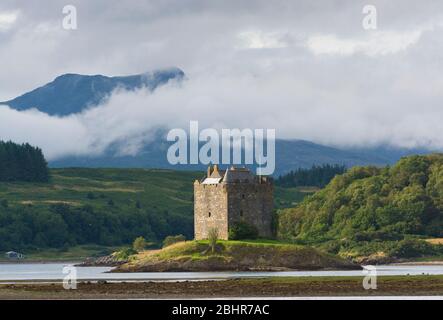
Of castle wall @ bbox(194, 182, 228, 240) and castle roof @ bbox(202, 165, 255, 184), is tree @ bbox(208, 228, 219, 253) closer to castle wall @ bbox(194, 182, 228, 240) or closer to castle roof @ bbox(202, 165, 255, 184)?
castle wall @ bbox(194, 182, 228, 240)

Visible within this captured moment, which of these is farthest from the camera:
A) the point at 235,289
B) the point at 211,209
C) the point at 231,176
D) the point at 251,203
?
the point at 211,209

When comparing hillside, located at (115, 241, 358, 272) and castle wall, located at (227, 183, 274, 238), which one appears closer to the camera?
hillside, located at (115, 241, 358, 272)

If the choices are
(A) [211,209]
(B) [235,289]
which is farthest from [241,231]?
(B) [235,289]

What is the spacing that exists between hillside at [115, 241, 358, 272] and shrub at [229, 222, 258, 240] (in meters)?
2.07

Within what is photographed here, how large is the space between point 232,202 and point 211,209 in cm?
294

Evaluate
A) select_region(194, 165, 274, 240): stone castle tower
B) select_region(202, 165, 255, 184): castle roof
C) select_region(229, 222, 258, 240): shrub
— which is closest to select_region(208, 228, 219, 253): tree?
select_region(194, 165, 274, 240): stone castle tower

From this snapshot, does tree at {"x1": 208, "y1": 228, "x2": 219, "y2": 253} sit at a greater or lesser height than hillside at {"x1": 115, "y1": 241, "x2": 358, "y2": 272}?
greater

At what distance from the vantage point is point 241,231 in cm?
16175

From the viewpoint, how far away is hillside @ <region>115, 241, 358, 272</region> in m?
156

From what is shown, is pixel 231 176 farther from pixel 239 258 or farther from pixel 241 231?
pixel 239 258

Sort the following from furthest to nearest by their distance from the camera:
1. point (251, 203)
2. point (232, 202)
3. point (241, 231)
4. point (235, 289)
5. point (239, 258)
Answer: point (251, 203)
point (241, 231)
point (232, 202)
point (239, 258)
point (235, 289)
